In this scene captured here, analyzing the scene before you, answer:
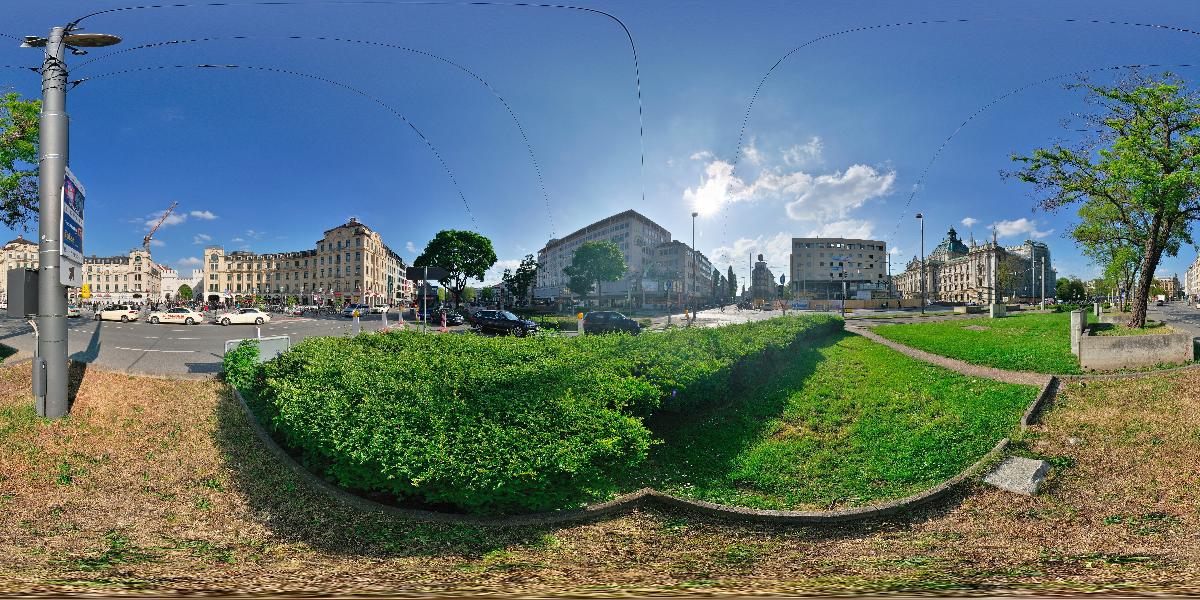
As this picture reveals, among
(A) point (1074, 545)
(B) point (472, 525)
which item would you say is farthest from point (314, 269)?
(A) point (1074, 545)

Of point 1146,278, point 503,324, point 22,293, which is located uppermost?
point 1146,278

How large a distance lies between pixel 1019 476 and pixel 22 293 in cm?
1459

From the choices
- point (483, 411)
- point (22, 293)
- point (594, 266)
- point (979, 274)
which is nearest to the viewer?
point (483, 411)

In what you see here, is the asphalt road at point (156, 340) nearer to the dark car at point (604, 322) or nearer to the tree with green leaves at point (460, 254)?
the tree with green leaves at point (460, 254)

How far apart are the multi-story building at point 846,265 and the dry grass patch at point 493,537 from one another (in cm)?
4629

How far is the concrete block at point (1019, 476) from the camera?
5.74 meters

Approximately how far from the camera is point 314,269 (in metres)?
14.0

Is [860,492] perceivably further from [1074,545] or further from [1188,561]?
[1188,561]

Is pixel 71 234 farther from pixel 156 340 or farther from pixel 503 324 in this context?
pixel 503 324

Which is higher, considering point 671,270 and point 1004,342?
point 671,270

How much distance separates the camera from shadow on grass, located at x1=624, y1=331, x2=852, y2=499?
6039mm

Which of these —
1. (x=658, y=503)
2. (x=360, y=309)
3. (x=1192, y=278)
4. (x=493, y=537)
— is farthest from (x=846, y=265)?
(x=1192, y=278)

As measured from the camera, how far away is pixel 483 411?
504 cm

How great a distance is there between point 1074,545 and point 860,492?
1.89 metres
